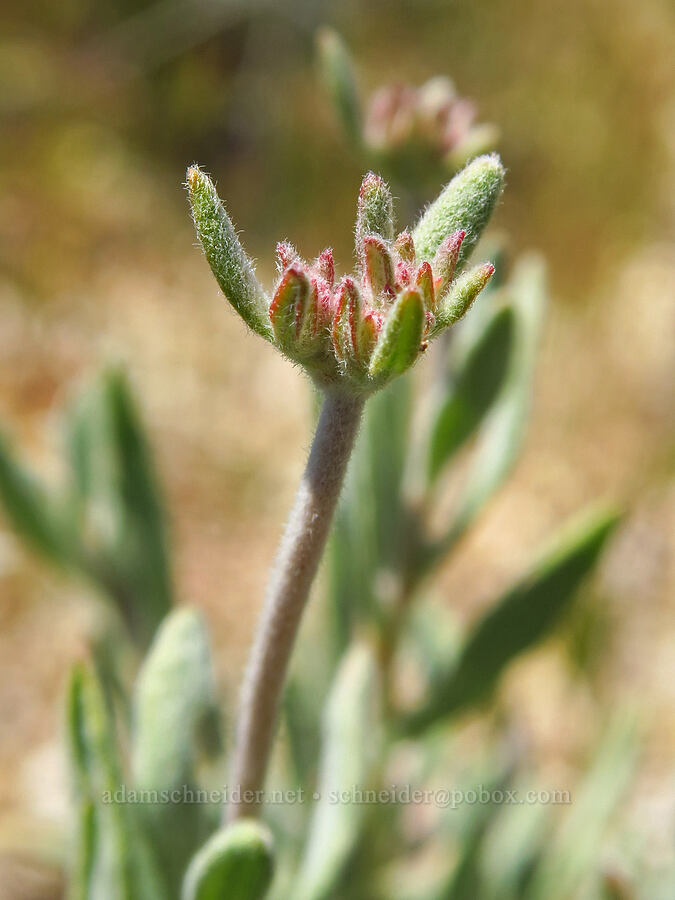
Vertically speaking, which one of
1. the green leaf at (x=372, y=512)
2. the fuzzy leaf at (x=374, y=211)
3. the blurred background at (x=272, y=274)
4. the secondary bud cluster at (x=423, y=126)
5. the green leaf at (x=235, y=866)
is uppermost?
the blurred background at (x=272, y=274)

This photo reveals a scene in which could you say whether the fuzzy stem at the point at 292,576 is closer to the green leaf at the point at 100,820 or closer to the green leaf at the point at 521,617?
the green leaf at the point at 100,820

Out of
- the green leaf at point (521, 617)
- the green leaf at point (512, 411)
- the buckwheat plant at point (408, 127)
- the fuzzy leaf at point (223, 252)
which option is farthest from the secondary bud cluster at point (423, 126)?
the fuzzy leaf at point (223, 252)

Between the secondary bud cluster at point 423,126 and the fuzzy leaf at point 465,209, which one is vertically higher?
the secondary bud cluster at point 423,126

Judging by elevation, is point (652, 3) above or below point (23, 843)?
above

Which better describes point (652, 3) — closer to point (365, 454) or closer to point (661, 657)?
point (661, 657)

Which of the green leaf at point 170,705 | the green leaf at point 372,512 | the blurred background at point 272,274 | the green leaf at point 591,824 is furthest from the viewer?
the blurred background at point 272,274

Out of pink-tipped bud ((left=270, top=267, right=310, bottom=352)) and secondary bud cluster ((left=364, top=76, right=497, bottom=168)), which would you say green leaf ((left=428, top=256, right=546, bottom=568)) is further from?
pink-tipped bud ((left=270, top=267, right=310, bottom=352))

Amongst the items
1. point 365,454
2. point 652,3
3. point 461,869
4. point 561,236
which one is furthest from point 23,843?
point 652,3

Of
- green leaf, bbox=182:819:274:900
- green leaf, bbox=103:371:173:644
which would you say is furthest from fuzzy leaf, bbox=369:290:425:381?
green leaf, bbox=103:371:173:644
